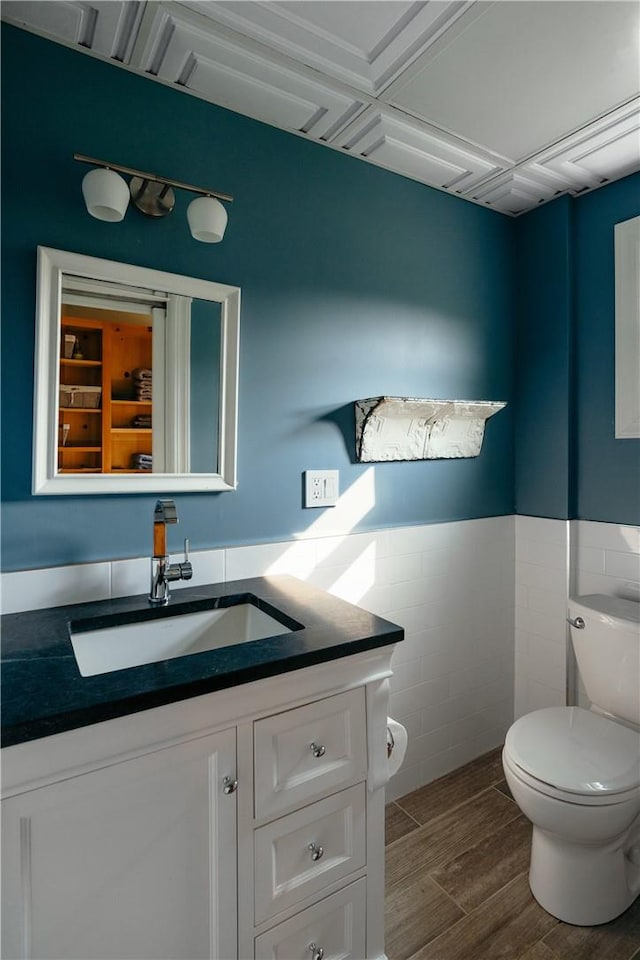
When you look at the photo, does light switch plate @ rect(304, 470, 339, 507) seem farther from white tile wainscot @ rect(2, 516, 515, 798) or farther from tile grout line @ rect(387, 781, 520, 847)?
tile grout line @ rect(387, 781, 520, 847)

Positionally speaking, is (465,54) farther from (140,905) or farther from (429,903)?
(429,903)

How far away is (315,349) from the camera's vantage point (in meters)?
1.79

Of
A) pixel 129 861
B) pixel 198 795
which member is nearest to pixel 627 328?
pixel 198 795

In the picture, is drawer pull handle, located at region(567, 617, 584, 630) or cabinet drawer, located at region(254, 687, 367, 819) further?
drawer pull handle, located at region(567, 617, 584, 630)

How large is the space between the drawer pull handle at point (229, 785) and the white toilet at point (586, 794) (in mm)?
911

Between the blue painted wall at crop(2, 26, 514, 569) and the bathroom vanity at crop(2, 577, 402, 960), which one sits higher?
the blue painted wall at crop(2, 26, 514, 569)

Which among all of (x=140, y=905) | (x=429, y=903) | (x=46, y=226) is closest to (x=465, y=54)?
(x=46, y=226)

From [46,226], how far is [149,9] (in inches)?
22.4

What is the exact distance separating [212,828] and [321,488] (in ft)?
3.42

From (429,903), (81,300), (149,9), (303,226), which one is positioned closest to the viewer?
(149,9)

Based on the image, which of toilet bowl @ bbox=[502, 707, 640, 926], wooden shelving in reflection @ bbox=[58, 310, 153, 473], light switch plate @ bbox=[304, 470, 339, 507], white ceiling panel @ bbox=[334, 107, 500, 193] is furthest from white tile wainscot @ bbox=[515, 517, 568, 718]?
wooden shelving in reflection @ bbox=[58, 310, 153, 473]

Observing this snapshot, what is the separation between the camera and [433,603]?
2.12 m

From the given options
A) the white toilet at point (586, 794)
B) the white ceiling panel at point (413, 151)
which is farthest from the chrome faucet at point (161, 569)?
the white ceiling panel at point (413, 151)

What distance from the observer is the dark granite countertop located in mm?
873
